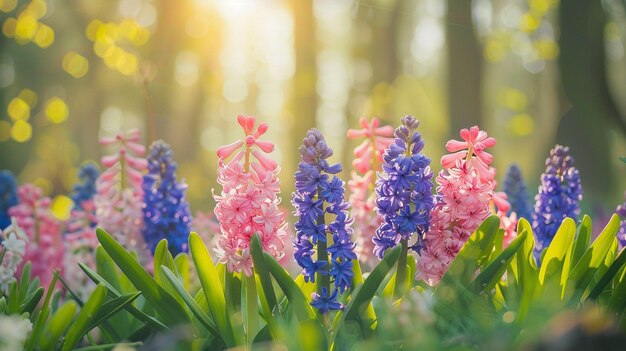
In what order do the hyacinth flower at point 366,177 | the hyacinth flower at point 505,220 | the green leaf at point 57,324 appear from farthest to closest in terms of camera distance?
the hyacinth flower at point 366,177
the hyacinth flower at point 505,220
the green leaf at point 57,324

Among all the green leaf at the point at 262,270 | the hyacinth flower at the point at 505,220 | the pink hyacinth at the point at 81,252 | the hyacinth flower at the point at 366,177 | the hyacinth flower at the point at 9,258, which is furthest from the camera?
the pink hyacinth at the point at 81,252

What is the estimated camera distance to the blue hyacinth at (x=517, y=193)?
13.3ft

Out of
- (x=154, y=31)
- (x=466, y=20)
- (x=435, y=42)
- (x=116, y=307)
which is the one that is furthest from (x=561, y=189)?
(x=435, y=42)

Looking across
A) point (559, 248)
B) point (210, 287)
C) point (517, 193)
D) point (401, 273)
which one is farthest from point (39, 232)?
point (559, 248)

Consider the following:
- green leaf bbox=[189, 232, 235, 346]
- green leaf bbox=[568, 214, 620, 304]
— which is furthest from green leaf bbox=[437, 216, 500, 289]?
green leaf bbox=[189, 232, 235, 346]

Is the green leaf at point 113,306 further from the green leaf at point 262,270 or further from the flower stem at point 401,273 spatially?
the flower stem at point 401,273

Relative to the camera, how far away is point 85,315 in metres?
2.31

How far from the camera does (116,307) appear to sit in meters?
2.58

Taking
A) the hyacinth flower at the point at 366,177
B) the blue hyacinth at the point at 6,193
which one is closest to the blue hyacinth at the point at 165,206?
the hyacinth flower at the point at 366,177

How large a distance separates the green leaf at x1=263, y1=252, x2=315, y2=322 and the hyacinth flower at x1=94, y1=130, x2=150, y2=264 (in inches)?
65.8

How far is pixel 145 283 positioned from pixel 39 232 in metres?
2.33

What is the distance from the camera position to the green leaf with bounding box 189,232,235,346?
2.63 meters

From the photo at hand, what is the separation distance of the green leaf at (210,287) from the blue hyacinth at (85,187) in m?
2.61

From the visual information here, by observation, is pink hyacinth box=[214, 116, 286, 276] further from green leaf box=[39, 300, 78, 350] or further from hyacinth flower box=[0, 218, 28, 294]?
hyacinth flower box=[0, 218, 28, 294]
